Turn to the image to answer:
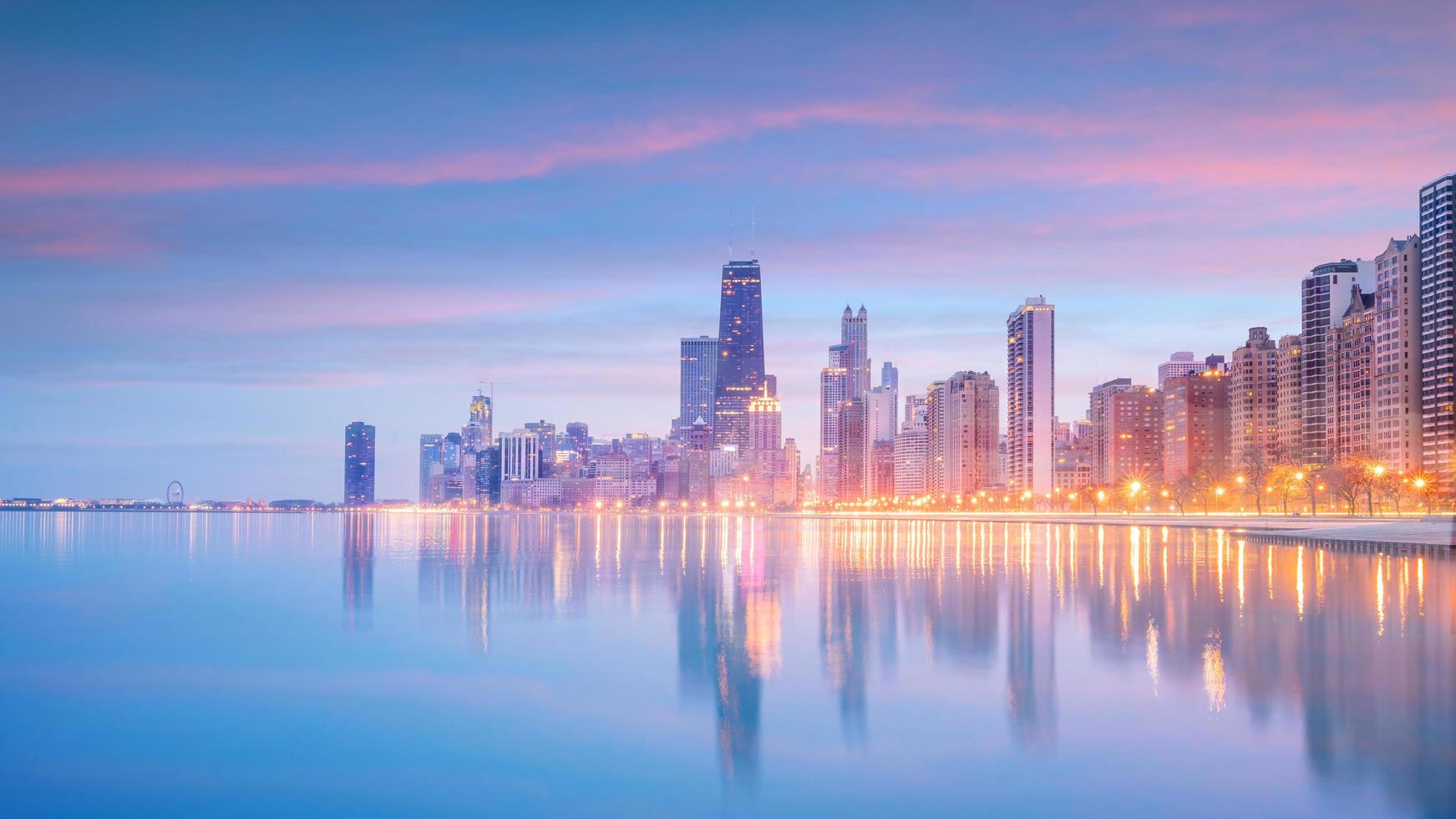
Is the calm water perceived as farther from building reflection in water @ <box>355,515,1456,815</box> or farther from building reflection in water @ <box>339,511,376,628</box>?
building reflection in water @ <box>339,511,376,628</box>

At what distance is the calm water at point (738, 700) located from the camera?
1429cm

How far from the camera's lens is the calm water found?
14.3m

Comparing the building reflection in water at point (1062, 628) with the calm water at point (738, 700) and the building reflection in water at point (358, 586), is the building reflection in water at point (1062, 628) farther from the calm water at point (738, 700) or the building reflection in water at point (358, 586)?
the building reflection in water at point (358, 586)

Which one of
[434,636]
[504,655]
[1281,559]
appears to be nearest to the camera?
[504,655]

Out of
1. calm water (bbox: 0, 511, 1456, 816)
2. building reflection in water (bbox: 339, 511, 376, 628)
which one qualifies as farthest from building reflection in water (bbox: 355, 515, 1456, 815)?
building reflection in water (bbox: 339, 511, 376, 628)

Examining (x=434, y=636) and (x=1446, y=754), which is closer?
(x=1446, y=754)

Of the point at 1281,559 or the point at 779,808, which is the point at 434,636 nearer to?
the point at 779,808

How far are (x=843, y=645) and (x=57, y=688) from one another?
1673 cm

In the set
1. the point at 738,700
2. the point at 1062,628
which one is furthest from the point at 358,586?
the point at 738,700

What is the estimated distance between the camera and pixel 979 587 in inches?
1636

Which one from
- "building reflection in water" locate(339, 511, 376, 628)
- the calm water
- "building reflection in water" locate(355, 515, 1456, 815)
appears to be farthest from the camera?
"building reflection in water" locate(339, 511, 376, 628)

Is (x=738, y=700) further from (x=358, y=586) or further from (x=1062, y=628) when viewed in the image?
(x=358, y=586)

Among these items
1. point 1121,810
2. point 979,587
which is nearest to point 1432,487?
point 979,587

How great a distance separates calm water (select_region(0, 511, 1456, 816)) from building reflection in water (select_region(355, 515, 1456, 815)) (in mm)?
132
